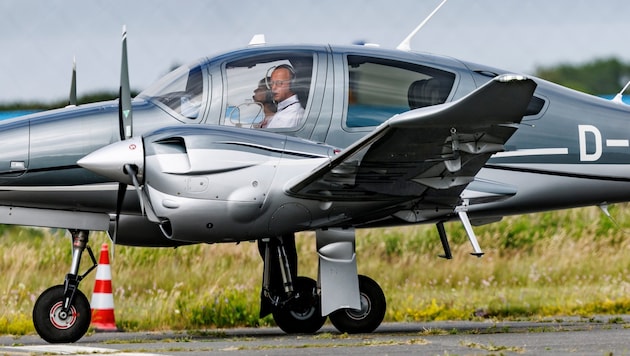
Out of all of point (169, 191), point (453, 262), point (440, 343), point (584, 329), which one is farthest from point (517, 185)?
point (453, 262)

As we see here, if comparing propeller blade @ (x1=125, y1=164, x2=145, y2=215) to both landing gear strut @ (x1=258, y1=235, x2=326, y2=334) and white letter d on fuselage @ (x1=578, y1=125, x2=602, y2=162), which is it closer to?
landing gear strut @ (x1=258, y1=235, x2=326, y2=334)

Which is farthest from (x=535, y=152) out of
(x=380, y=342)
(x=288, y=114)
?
(x=380, y=342)

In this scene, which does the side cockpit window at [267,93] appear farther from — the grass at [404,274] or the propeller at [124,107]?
the grass at [404,274]

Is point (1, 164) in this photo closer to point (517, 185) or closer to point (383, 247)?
point (517, 185)

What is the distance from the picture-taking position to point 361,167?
9375 mm

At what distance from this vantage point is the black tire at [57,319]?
978 cm

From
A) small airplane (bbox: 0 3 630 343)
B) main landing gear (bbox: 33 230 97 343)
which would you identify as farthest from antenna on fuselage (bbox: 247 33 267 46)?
main landing gear (bbox: 33 230 97 343)

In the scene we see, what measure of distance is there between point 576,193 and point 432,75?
185 cm

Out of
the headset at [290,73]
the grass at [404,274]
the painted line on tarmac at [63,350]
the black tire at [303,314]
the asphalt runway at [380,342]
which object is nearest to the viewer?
the asphalt runway at [380,342]

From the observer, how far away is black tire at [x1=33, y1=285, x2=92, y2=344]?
9.78 m

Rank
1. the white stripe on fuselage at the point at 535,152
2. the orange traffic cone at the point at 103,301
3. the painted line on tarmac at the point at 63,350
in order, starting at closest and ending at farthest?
the painted line on tarmac at the point at 63,350 < the white stripe on fuselage at the point at 535,152 < the orange traffic cone at the point at 103,301

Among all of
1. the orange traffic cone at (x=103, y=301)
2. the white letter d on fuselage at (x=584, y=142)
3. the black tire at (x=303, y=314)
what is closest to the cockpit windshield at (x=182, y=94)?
the black tire at (x=303, y=314)

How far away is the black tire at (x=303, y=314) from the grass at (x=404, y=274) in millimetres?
1500

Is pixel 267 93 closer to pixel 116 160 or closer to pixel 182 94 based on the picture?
pixel 182 94
